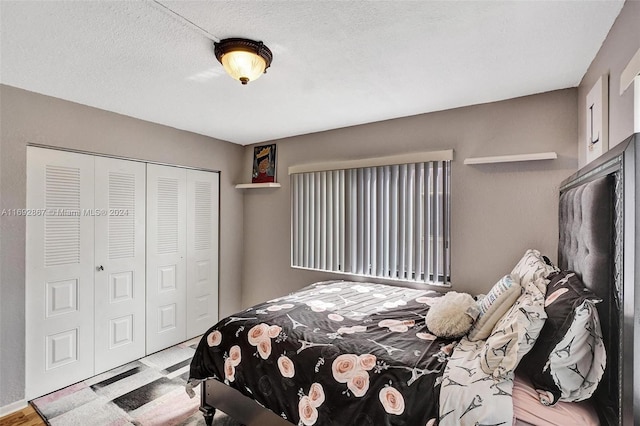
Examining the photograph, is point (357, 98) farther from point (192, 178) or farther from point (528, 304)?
point (192, 178)

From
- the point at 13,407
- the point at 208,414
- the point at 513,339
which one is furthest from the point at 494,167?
the point at 13,407

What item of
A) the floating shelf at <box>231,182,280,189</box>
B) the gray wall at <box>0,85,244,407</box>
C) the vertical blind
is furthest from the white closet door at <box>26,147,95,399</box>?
the vertical blind

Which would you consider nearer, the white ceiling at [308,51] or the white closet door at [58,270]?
the white ceiling at [308,51]

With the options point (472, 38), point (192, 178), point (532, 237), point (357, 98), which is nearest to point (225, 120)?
point (192, 178)

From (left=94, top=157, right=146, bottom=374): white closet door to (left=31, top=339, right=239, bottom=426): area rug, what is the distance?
0.77 feet

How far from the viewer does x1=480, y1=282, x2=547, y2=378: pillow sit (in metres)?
1.30

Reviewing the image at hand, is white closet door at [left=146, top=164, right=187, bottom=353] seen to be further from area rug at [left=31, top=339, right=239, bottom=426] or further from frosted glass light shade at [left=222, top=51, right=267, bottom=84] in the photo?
frosted glass light shade at [left=222, top=51, right=267, bottom=84]

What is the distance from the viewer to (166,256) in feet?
11.6

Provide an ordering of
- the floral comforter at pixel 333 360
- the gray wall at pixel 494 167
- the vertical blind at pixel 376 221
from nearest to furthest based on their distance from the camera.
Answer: the floral comforter at pixel 333 360
the gray wall at pixel 494 167
the vertical blind at pixel 376 221

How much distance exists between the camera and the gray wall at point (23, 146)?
241cm

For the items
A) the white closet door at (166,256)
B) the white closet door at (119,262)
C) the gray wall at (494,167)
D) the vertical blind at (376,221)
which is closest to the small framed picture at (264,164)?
the vertical blind at (376,221)

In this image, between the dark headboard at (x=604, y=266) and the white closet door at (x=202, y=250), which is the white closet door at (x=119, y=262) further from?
the dark headboard at (x=604, y=266)

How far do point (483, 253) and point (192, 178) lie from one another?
125 inches

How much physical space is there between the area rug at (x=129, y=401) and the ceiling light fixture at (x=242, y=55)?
A: 7.73ft
